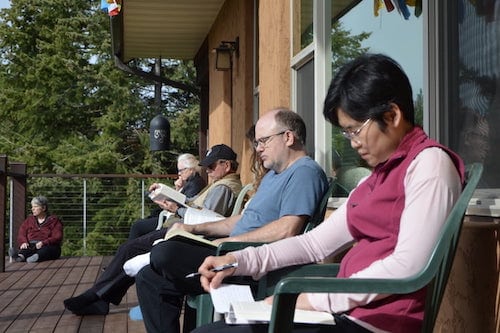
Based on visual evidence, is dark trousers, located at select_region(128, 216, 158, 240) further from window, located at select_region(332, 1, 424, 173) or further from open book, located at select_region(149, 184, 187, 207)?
window, located at select_region(332, 1, 424, 173)

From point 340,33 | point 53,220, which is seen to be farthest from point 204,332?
point 53,220

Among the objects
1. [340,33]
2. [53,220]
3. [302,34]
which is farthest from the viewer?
[53,220]

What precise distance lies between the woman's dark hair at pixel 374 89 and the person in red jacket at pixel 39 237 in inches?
231

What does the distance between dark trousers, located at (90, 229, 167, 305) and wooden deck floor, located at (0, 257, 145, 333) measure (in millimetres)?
142

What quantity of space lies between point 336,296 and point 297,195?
0.98m

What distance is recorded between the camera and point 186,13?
760cm

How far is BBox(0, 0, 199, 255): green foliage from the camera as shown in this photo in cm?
2075

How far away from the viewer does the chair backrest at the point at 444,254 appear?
136 centimetres

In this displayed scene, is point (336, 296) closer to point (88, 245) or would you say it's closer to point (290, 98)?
point (290, 98)

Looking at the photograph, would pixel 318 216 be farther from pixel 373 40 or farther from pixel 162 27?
pixel 162 27

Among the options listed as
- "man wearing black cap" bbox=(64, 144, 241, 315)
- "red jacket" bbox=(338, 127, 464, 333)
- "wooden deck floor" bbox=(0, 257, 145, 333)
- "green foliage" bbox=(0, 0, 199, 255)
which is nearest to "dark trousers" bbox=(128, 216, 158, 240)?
"wooden deck floor" bbox=(0, 257, 145, 333)

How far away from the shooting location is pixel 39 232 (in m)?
7.14

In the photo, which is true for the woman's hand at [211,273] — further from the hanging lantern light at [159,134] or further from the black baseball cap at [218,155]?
the hanging lantern light at [159,134]

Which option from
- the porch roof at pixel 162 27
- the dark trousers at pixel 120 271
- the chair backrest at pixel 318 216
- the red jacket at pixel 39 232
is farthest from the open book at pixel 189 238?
the red jacket at pixel 39 232
